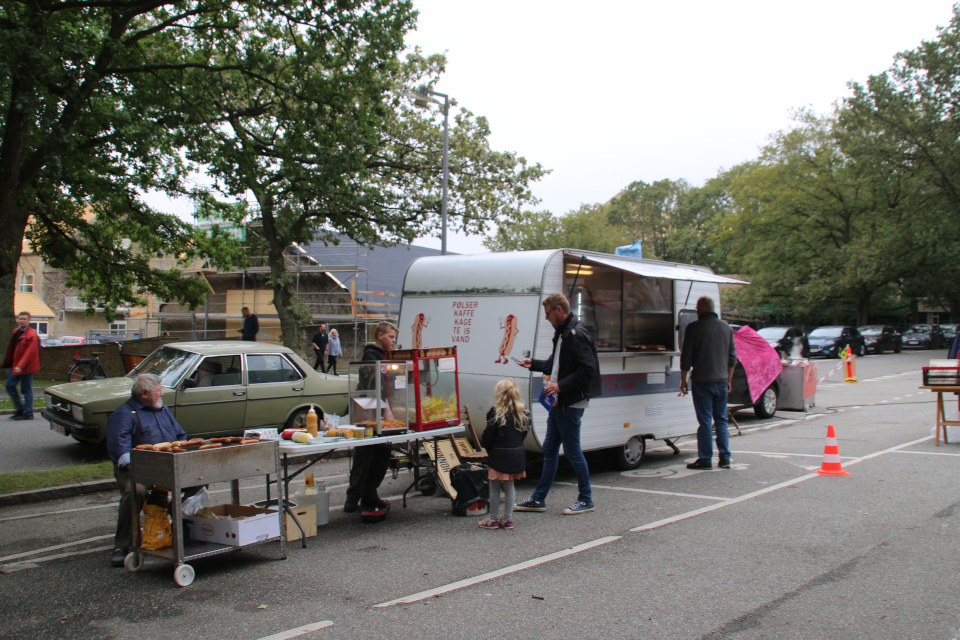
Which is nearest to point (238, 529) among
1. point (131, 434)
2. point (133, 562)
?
point (133, 562)

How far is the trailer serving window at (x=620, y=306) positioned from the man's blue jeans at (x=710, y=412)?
0.87 metres

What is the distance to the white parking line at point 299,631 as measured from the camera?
385 cm

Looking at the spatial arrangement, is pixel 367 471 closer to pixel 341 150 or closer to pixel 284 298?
pixel 341 150

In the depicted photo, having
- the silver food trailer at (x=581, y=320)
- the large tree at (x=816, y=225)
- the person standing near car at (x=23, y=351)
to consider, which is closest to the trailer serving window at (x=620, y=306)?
the silver food trailer at (x=581, y=320)

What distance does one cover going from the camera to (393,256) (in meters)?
42.3

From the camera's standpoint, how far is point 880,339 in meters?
35.6

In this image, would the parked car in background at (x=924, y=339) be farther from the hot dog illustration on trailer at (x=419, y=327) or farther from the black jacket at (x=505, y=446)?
the black jacket at (x=505, y=446)

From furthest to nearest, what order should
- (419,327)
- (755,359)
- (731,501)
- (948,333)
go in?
(948,333) → (755,359) → (419,327) → (731,501)

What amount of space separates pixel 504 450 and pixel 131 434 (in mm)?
2998

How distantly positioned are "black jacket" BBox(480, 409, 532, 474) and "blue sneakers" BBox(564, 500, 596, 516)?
2.40 feet

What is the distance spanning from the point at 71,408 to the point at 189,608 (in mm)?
6013

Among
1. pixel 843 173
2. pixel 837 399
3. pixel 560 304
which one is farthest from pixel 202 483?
pixel 843 173

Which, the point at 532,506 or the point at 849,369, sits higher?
the point at 849,369

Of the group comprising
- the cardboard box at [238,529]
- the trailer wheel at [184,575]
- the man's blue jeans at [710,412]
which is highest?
the man's blue jeans at [710,412]
